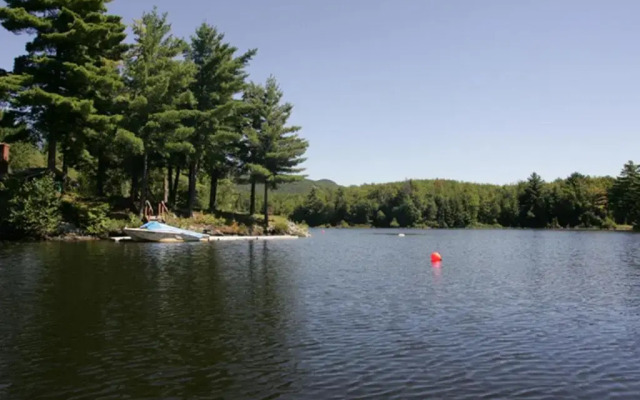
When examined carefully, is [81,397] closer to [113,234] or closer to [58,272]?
[58,272]

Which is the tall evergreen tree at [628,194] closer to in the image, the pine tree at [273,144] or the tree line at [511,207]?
the tree line at [511,207]

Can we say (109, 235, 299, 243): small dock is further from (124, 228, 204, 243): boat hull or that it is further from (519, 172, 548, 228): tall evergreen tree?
(519, 172, 548, 228): tall evergreen tree

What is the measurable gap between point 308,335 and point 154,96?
41.6 meters

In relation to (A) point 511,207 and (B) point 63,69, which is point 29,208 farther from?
(A) point 511,207

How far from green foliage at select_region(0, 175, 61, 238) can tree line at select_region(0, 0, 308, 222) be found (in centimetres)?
472

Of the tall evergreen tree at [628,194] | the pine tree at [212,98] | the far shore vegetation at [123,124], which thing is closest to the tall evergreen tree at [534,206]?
the tall evergreen tree at [628,194]

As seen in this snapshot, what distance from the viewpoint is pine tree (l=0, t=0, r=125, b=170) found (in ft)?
141

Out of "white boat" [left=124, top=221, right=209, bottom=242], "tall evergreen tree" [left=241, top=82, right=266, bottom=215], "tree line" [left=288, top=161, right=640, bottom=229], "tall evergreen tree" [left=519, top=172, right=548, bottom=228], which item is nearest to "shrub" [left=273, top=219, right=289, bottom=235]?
"tall evergreen tree" [left=241, top=82, right=266, bottom=215]

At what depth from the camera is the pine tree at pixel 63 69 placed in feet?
141

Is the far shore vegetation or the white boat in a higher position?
the far shore vegetation

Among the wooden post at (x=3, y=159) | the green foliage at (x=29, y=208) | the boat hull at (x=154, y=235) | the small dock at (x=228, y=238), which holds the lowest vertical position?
the small dock at (x=228, y=238)

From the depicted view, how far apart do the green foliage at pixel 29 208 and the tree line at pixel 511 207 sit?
121m

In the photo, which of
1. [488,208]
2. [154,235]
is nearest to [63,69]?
[154,235]

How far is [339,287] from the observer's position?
2112 centimetres
